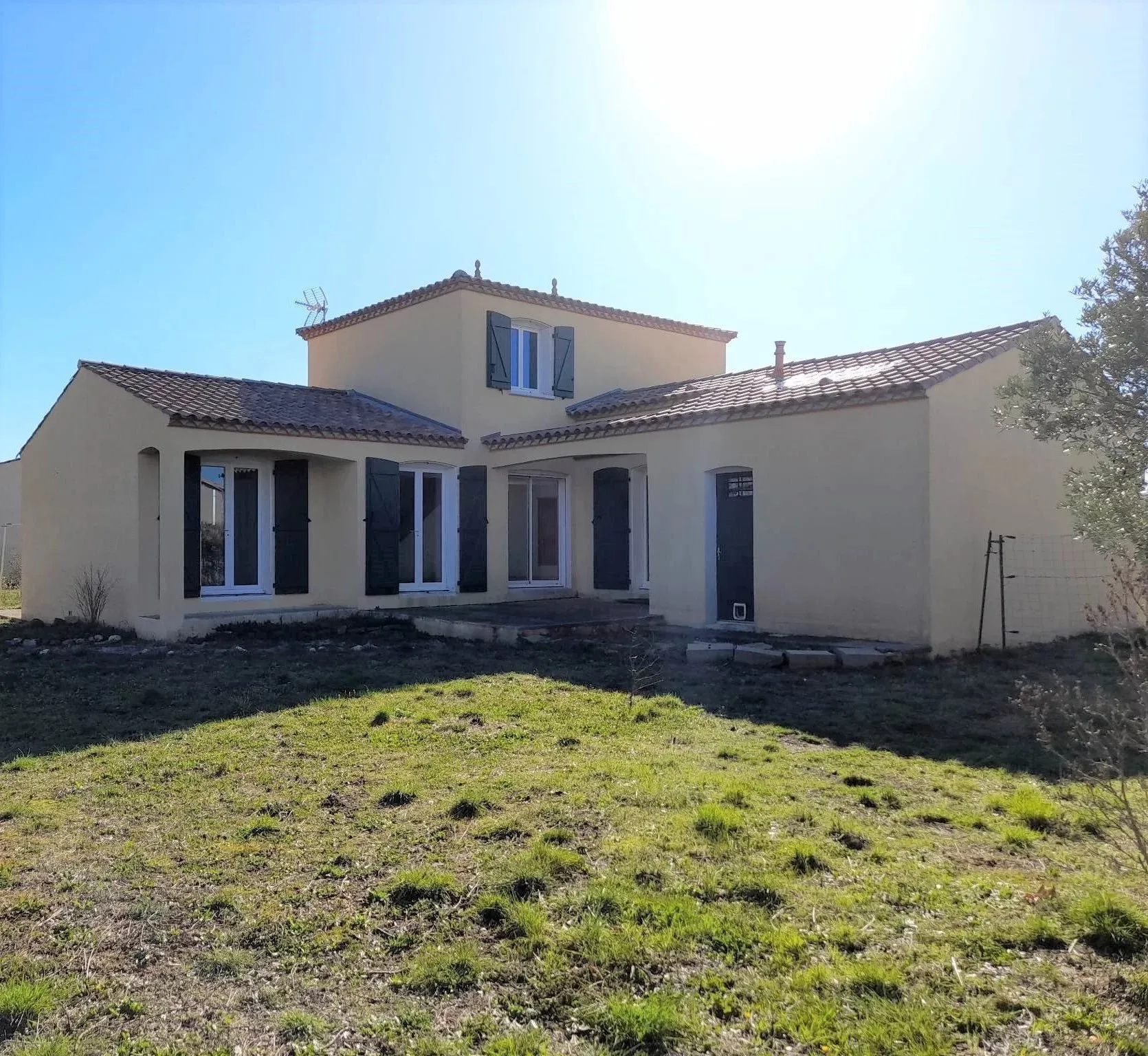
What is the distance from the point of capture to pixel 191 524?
40.7 ft

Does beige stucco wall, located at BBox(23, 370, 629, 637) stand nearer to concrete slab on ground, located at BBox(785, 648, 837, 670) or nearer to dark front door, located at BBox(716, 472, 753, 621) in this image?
dark front door, located at BBox(716, 472, 753, 621)

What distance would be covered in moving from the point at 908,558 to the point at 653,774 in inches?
229

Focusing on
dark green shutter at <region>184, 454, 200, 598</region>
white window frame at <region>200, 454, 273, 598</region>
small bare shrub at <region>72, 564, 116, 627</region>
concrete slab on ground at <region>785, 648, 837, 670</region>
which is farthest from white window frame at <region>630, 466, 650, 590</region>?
small bare shrub at <region>72, 564, 116, 627</region>

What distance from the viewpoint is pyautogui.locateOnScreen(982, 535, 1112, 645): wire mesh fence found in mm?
10992

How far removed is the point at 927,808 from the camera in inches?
Result: 195

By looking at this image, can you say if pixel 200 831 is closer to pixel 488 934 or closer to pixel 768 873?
pixel 488 934

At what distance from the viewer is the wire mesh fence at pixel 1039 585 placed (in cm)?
1099

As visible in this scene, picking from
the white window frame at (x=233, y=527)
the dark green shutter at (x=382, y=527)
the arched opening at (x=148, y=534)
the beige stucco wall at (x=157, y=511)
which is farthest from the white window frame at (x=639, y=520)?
the arched opening at (x=148, y=534)

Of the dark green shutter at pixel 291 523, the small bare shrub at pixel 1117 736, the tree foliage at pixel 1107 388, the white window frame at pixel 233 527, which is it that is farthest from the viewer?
the dark green shutter at pixel 291 523

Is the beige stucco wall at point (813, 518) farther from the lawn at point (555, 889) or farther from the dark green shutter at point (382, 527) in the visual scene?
the dark green shutter at point (382, 527)

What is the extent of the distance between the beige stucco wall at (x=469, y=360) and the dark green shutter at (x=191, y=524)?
4.59 meters

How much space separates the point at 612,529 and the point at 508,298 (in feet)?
14.6

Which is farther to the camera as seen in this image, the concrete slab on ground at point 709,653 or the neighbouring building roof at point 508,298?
the neighbouring building roof at point 508,298

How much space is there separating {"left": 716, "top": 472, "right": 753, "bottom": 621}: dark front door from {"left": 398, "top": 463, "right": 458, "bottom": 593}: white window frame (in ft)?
15.9
